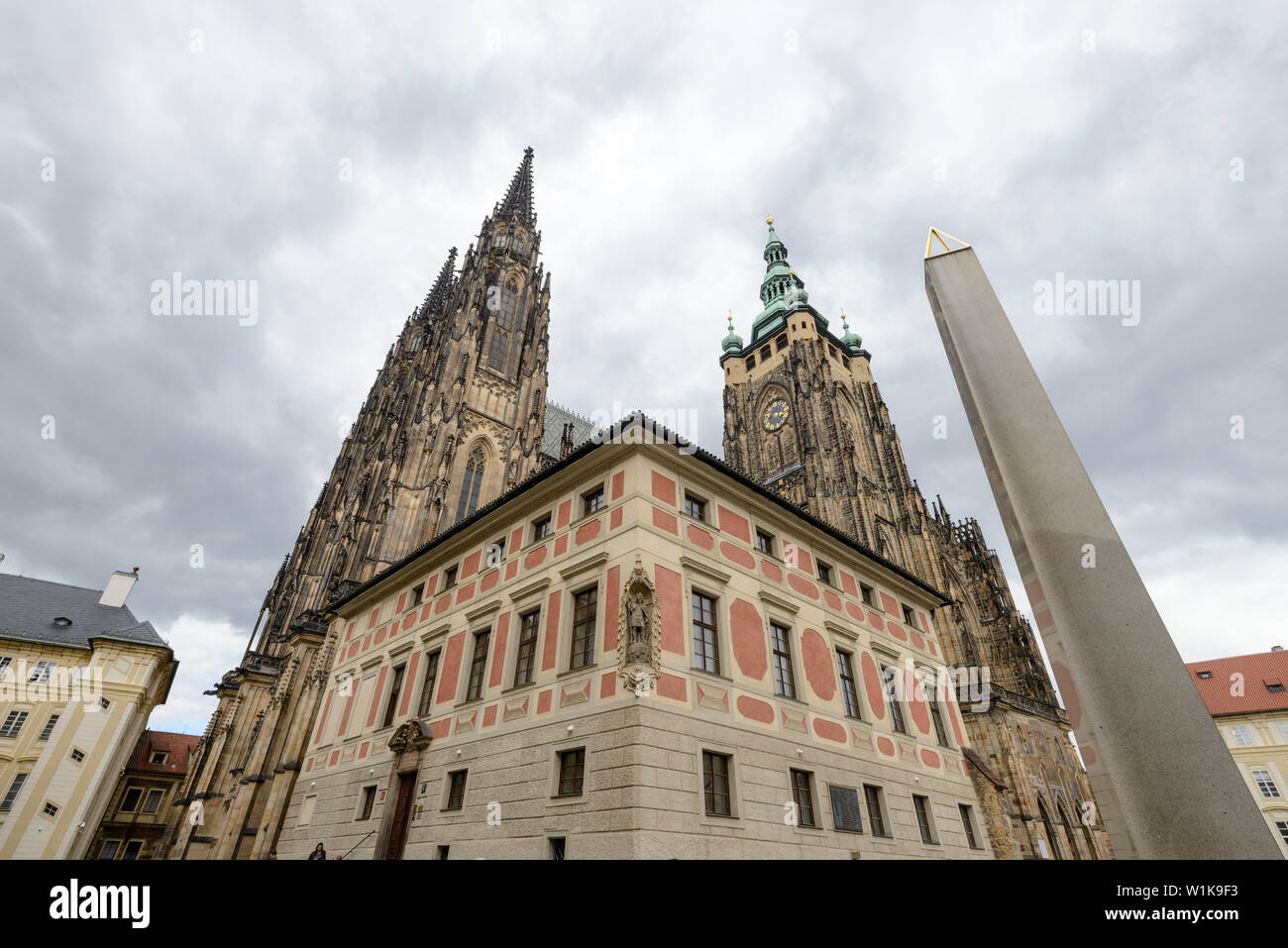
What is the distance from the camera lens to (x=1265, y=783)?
32.2m

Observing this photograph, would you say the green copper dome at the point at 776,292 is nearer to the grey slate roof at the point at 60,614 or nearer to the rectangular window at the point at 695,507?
the rectangular window at the point at 695,507

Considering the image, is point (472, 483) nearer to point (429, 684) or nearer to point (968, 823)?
point (429, 684)

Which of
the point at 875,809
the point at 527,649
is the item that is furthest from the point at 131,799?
the point at 875,809

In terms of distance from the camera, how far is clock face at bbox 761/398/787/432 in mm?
56312

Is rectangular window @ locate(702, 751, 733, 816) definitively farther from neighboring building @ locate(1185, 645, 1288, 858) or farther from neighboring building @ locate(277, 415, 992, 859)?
neighboring building @ locate(1185, 645, 1288, 858)

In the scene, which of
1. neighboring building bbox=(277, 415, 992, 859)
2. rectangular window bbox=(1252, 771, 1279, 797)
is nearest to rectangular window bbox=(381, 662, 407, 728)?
neighboring building bbox=(277, 415, 992, 859)

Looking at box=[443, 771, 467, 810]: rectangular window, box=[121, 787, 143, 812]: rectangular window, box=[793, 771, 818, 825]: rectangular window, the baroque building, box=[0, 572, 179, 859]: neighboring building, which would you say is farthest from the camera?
box=[121, 787, 143, 812]: rectangular window

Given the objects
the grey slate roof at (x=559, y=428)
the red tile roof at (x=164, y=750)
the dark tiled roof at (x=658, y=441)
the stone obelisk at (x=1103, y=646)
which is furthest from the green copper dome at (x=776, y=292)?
the red tile roof at (x=164, y=750)

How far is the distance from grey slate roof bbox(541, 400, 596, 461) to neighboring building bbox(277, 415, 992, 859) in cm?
3098

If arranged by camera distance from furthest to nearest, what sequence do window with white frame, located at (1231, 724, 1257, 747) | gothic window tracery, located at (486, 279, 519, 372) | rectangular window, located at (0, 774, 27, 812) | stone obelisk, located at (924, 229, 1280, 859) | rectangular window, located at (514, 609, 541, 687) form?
gothic window tracery, located at (486, 279, 519, 372) → window with white frame, located at (1231, 724, 1257, 747) → rectangular window, located at (0, 774, 27, 812) → rectangular window, located at (514, 609, 541, 687) → stone obelisk, located at (924, 229, 1280, 859)

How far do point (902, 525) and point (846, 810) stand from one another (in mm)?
35685

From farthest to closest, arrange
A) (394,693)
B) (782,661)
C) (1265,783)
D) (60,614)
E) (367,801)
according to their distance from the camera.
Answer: (1265,783), (60,614), (394,693), (367,801), (782,661)

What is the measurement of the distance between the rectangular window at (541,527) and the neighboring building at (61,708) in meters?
27.2

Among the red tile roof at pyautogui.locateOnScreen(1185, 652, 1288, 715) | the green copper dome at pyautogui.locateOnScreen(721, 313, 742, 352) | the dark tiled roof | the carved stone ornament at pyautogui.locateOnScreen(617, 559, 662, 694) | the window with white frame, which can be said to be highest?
the green copper dome at pyautogui.locateOnScreen(721, 313, 742, 352)
